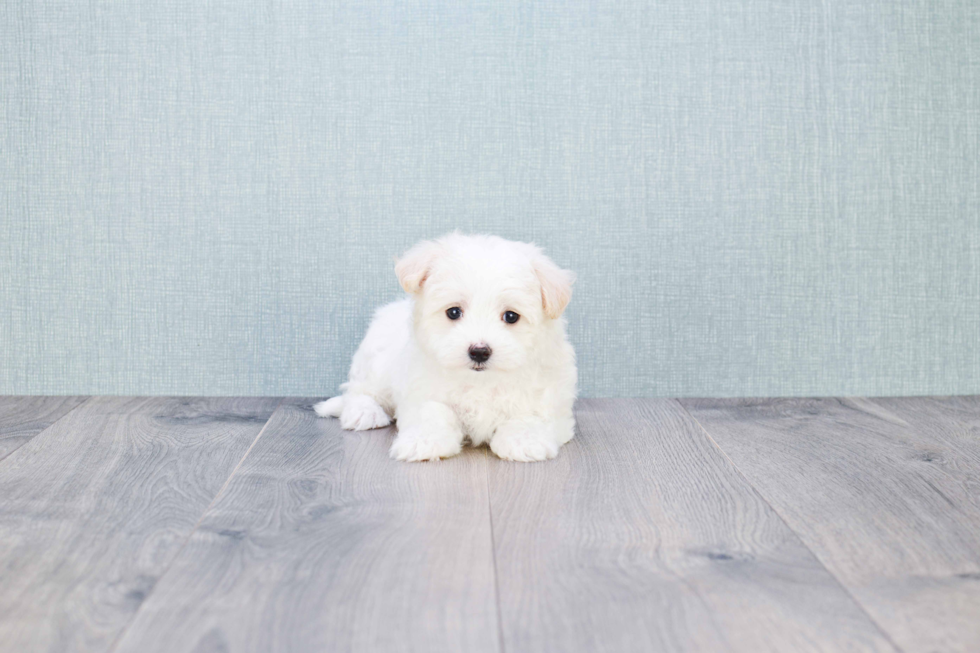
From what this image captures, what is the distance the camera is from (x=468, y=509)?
145cm

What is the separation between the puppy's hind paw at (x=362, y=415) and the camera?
6.91 feet

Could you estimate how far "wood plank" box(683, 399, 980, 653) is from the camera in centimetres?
107

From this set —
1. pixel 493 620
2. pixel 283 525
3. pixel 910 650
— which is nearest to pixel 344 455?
pixel 283 525

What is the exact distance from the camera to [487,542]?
1285 millimetres

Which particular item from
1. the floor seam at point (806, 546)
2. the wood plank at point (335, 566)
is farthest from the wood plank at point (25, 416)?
the floor seam at point (806, 546)

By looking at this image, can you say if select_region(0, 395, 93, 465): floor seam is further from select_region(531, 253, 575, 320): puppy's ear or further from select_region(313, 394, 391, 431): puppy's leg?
select_region(531, 253, 575, 320): puppy's ear

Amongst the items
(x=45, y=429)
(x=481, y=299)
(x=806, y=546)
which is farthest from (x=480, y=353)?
(x=45, y=429)

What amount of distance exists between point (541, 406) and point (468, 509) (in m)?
0.52

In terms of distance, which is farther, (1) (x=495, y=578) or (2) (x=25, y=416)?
(2) (x=25, y=416)

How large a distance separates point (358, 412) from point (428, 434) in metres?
0.39

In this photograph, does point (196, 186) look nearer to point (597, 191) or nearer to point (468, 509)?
point (597, 191)

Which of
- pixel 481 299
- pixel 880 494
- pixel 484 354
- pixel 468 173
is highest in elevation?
pixel 468 173

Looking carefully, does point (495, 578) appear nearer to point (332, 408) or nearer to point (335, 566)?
point (335, 566)

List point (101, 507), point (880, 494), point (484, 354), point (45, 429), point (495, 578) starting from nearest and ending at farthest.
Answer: point (495, 578) → point (101, 507) → point (880, 494) → point (484, 354) → point (45, 429)
